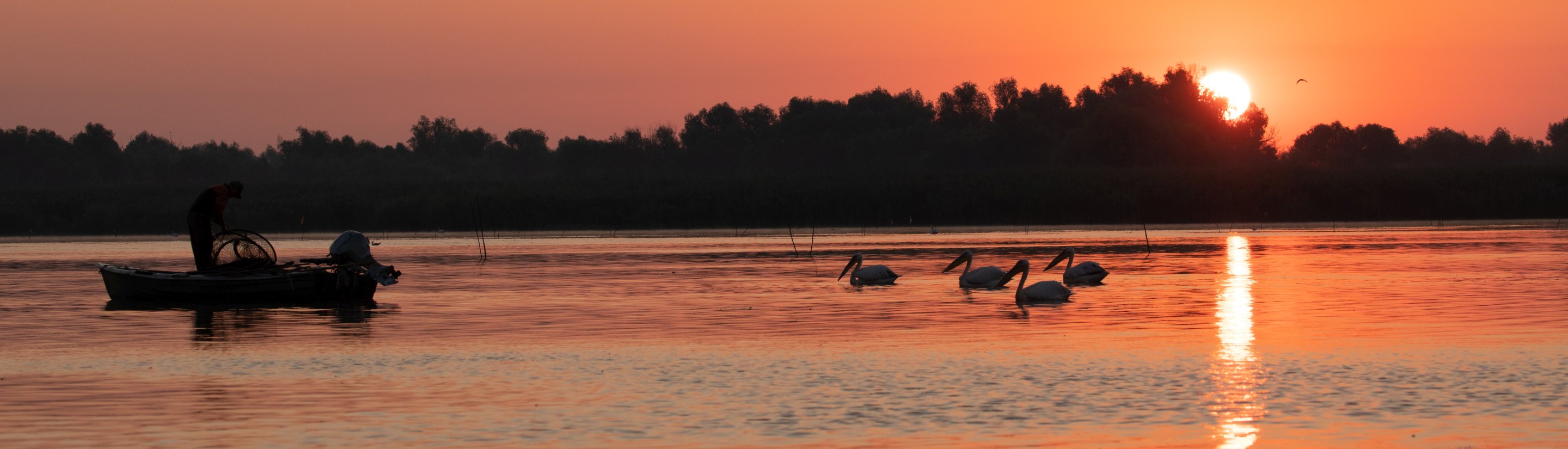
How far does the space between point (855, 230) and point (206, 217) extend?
41.9 m

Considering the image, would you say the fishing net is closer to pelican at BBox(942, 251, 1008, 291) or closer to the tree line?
pelican at BBox(942, 251, 1008, 291)

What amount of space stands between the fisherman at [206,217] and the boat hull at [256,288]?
0.58m

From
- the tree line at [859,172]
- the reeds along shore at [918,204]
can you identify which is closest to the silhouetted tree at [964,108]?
the tree line at [859,172]

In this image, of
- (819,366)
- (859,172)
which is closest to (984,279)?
(819,366)

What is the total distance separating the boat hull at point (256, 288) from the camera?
23.2 m

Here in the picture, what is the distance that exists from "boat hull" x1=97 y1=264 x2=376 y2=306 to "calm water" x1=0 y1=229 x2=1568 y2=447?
0.69 meters

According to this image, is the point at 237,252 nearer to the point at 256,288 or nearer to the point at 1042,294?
the point at 256,288

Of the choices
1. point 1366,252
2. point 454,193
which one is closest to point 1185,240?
point 1366,252

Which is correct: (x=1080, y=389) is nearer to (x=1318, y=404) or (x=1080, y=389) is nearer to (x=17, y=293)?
(x=1318, y=404)

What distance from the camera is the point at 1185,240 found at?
4797 centimetres

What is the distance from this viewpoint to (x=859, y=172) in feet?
284

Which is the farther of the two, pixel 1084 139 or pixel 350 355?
pixel 1084 139

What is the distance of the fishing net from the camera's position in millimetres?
24031

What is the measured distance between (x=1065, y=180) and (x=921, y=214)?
719 cm
